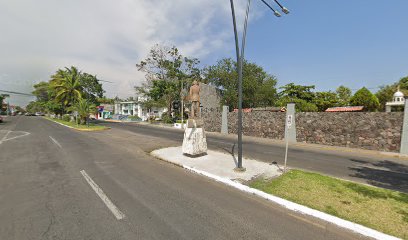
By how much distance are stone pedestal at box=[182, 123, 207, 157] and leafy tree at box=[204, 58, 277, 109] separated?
1047 inches

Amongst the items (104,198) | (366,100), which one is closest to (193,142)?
(104,198)

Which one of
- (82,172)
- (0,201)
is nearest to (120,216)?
(0,201)

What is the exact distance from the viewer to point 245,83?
35656mm

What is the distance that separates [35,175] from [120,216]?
181 inches

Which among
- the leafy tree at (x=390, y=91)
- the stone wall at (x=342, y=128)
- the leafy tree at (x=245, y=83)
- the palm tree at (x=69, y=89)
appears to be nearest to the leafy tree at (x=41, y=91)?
the palm tree at (x=69, y=89)

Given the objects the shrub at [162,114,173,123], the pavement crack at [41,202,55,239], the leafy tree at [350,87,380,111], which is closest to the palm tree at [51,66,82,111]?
the shrub at [162,114,173,123]

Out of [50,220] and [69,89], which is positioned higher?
[69,89]

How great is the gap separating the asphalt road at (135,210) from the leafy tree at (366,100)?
116ft

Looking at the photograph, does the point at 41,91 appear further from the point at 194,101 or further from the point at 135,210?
the point at 135,210

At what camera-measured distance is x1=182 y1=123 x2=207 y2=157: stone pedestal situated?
9227 millimetres

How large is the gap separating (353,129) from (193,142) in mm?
12544

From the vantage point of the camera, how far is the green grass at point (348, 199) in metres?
3.89

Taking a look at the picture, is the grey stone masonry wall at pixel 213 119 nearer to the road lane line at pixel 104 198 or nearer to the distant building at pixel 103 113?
the road lane line at pixel 104 198

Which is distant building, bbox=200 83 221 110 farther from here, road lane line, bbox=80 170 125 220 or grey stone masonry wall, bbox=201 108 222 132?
road lane line, bbox=80 170 125 220
